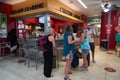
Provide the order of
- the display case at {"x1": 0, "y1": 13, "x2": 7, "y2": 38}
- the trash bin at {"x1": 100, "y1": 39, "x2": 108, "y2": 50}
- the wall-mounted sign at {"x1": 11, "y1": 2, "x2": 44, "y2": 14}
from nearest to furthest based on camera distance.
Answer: the wall-mounted sign at {"x1": 11, "y1": 2, "x2": 44, "y2": 14}, the display case at {"x1": 0, "y1": 13, "x2": 7, "y2": 38}, the trash bin at {"x1": 100, "y1": 39, "x2": 108, "y2": 50}

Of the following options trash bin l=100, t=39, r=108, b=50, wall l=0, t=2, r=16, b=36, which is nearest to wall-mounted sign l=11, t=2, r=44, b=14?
wall l=0, t=2, r=16, b=36

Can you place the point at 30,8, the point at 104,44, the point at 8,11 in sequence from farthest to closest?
the point at 104,44
the point at 8,11
the point at 30,8

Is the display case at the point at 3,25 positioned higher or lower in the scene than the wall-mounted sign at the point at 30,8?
lower

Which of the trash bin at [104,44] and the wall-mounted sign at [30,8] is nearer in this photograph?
the wall-mounted sign at [30,8]

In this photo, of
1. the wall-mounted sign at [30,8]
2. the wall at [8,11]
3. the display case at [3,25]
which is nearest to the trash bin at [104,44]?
the wall-mounted sign at [30,8]

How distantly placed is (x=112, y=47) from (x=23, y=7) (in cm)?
702

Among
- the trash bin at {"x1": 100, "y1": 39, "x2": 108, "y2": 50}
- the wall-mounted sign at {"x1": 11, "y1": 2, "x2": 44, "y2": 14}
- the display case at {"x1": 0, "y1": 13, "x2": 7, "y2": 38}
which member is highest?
the wall-mounted sign at {"x1": 11, "y1": 2, "x2": 44, "y2": 14}

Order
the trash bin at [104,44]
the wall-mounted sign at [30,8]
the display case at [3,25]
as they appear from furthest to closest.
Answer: the trash bin at [104,44] → the display case at [3,25] → the wall-mounted sign at [30,8]

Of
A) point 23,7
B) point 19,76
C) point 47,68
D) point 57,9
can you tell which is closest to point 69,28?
point 47,68

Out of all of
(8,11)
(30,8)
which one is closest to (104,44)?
(30,8)

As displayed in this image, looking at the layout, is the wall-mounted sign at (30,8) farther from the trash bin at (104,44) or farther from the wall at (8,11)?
the trash bin at (104,44)

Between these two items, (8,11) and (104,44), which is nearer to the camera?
→ (8,11)

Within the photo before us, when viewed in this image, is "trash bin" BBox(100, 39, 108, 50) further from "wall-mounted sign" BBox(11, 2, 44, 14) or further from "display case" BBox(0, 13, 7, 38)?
"display case" BBox(0, 13, 7, 38)

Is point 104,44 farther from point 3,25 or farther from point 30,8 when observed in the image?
point 3,25
